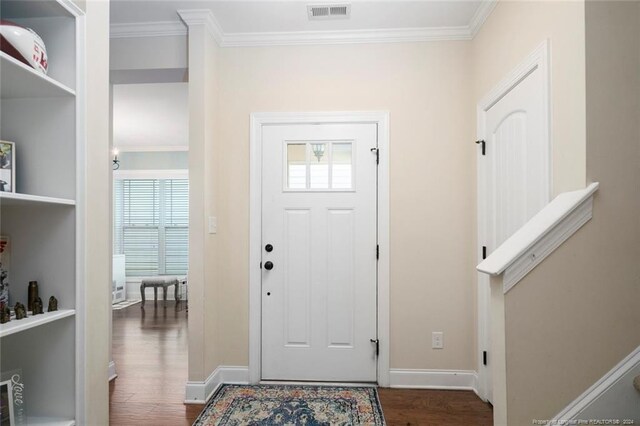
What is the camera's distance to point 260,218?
288 cm

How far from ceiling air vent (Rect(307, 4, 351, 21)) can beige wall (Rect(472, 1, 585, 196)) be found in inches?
40.0

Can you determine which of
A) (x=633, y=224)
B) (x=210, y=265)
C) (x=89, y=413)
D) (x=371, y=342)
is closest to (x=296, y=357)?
(x=371, y=342)

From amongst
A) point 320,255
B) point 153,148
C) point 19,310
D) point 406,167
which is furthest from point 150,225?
point 19,310

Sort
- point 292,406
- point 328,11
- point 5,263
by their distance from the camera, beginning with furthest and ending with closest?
1. point 328,11
2. point 292,406
3. point 5,263

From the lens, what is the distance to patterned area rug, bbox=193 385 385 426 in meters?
2.29

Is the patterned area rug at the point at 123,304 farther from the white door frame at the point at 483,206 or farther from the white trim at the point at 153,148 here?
the white door frame at the point at 483,206

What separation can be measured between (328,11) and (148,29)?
52.4 inches

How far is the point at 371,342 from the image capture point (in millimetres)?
2834

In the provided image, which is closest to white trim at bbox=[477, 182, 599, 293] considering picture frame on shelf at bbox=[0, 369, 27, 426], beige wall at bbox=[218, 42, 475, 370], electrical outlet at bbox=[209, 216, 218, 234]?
beige wall at bbox=[218, 42, 475, 370]

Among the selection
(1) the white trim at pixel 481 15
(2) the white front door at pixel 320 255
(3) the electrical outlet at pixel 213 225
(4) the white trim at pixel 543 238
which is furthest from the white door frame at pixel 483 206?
(3) the electrical outlet at pixel 213 225

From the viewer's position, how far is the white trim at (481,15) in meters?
2.45

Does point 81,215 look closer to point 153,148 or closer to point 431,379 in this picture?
point 431,379

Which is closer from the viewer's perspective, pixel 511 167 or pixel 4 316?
pixel 4 316

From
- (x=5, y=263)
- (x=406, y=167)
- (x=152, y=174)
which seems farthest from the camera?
(x=152, y=174)
